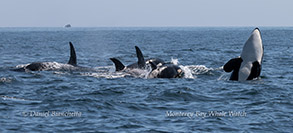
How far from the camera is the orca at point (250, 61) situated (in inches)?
695

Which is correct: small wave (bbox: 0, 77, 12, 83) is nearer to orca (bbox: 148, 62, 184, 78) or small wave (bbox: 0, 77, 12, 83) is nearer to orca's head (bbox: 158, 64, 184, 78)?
orca (bbox: 148, 62, 184, 78)

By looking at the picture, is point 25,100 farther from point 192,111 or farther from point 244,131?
point 244,131

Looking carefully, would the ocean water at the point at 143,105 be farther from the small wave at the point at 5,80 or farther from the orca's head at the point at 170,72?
the orca's head at the point at 170,72

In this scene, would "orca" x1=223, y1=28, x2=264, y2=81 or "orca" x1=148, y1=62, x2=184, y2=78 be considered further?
"orca" x1=148, y1=62, x2=184, y2=78

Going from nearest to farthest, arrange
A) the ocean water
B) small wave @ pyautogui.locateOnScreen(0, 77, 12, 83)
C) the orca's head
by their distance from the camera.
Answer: the ocean water
small wave @ pyautogui.locateOnScreen(0, 77, 12, 83)
the orca's head

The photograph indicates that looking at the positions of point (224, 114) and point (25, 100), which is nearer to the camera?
point (224, 114)

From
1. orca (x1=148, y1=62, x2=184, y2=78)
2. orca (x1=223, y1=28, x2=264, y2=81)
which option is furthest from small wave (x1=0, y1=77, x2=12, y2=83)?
orca (x1=223, y1=28, x2=264, y2=81)

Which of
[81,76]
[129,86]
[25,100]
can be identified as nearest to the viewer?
[25,100]

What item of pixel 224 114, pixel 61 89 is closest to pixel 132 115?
pixel 224 114

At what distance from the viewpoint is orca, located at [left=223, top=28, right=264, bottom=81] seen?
57.9 ft

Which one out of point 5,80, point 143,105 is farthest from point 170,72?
point 5,80

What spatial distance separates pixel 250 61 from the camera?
1770cm

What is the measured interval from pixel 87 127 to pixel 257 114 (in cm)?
487

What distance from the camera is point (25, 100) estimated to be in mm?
14656
